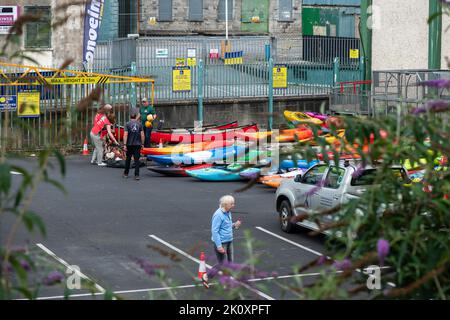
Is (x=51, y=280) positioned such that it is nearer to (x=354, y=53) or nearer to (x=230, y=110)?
(x=230, y=110)

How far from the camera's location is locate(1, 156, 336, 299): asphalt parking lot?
14.2 meters

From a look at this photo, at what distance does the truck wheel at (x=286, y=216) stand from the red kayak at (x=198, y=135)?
29.5 feet

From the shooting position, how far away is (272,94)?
3425cm

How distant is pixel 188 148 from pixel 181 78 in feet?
21.6

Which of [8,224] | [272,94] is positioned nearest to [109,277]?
[8,224]

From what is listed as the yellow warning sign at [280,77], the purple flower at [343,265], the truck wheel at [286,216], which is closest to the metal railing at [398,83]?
the yellow warning sign at [280,77]

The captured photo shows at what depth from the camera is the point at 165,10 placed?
51.9 meters

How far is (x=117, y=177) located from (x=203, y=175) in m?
2.32

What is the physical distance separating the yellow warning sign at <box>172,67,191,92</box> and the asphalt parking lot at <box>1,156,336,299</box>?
7167 millimetres

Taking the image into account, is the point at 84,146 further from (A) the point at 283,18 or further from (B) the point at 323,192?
(A) the point at 283,18

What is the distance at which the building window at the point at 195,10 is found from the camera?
52375 mm

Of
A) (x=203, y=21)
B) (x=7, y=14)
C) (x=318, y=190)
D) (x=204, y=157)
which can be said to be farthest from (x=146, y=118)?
(x=203, y=21)

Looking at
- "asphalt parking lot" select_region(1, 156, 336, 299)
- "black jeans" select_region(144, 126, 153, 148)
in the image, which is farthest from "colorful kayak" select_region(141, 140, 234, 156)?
"black jeans" select_region(144, 126, 153, 148)

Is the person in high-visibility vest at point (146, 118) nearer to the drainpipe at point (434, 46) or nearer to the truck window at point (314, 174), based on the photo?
the drainpipe at point (434, 46)
